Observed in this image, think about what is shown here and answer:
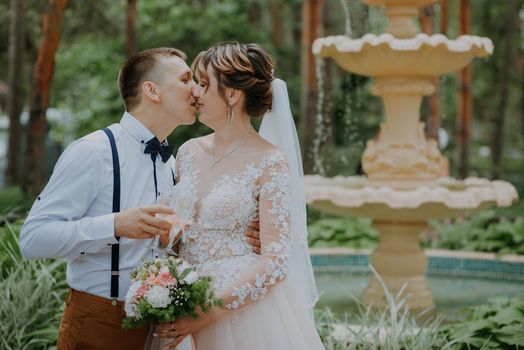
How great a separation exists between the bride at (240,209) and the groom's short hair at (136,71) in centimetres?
18

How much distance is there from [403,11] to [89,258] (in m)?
5.52

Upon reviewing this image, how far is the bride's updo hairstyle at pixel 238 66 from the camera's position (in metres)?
3.32

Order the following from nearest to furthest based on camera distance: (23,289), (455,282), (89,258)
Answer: (89,258)
(23,289)
(455,282)

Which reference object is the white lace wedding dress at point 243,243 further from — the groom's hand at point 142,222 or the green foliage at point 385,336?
the green foliage at point 385,336

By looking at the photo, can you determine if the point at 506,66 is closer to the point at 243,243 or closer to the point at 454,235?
the point at 454,235

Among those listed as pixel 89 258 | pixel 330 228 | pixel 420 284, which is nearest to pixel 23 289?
pixel 89 258

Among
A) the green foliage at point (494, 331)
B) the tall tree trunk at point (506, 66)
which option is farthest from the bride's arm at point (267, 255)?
the tall tree trunk at point (506, 66)

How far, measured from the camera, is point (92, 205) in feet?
10.8

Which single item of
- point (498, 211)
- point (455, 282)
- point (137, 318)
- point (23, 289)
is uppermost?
point (137, 318)

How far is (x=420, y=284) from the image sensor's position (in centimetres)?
760

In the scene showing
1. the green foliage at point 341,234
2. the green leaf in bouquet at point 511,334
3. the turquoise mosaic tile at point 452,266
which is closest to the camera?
the green leaf in bouquet at point 511,334

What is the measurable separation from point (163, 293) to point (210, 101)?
0.92 metres

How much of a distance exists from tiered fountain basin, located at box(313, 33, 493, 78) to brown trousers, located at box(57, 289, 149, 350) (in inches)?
182

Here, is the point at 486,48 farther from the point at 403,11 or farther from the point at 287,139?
the point at 287,139
